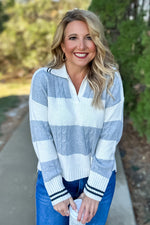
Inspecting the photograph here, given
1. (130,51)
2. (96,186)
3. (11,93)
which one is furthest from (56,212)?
(11,93)

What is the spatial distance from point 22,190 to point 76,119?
1.53 m

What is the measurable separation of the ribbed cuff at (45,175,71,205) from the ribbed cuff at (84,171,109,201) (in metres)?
0.16

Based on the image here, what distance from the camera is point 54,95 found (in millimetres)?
1516

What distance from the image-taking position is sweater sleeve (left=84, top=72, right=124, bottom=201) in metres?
1.55

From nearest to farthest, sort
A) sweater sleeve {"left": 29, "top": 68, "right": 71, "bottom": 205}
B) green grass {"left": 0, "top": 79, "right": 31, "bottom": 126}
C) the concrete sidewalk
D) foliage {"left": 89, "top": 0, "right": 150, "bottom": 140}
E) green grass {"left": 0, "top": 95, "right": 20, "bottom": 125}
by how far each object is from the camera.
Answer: sweater sleeve {"left": 29, "top": 68, "right": 71, "bottom": 205} < the concrete sidewalk < foliage {"left": 89, "top": 0, "right": 150, "bottom": 140} < green grass {"left": 0, "top": 95, "right": 20, "bottom": 125} < green grass {"left": 0, "top": 79, "right": 31, "bottom": 126}

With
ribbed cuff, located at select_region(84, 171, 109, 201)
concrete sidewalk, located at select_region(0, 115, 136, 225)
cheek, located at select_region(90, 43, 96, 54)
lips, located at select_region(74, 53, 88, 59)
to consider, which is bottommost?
concrete sidewalk, located at select_region(0, 115, 136, 225)

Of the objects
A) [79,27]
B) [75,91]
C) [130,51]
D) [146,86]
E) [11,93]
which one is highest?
[79,27]

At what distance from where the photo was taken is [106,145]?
1565 mm

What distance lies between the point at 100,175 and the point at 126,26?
290cm

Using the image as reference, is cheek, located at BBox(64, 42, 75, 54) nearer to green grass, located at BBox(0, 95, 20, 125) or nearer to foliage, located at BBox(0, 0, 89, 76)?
green grass, located at BBox(0, 95, 20, 125)

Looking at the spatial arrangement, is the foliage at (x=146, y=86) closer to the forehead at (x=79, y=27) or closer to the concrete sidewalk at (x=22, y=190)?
the concrete sidewalk at (x=22, y=190)

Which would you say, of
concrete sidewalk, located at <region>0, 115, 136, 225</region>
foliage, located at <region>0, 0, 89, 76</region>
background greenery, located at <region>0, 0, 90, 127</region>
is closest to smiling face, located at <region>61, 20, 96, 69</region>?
concrete sidewalk, located at <region>0, 115, 136, 225</region>

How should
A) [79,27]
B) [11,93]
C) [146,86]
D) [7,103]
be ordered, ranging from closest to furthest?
[79,27] → [146,86] → [7,103] → [11,93]

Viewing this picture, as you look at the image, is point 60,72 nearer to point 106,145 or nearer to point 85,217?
point 106,145
